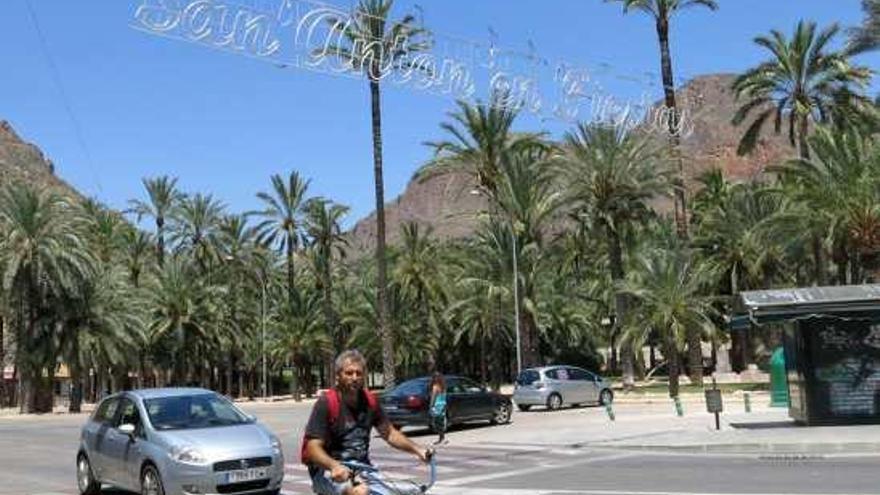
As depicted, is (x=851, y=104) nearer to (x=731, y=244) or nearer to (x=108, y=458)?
(x=731, y=244)

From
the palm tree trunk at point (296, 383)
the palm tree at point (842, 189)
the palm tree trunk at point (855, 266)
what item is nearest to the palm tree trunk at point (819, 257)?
the palm tree at point (842, 189)

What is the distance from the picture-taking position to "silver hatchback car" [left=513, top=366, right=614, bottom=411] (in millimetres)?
38000

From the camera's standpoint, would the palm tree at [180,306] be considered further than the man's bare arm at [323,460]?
Yes

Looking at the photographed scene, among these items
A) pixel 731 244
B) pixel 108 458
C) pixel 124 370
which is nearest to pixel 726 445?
pixel 108 458

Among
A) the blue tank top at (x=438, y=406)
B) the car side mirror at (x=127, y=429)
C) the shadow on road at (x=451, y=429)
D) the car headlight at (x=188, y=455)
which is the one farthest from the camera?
the shadow on road at (x=451, y=429)

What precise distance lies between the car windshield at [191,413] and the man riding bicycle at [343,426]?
713cm

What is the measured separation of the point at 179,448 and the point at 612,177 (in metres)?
37.4

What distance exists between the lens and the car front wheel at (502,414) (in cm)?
3042

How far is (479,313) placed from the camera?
6419cm

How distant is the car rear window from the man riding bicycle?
103 ft

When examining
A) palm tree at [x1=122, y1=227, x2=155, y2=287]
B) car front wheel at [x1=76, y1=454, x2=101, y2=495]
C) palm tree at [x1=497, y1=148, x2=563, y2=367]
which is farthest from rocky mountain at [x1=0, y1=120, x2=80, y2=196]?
car front wheel at [x1=76, y1=454, x2=101, y2=495]

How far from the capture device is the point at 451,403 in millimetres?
28719

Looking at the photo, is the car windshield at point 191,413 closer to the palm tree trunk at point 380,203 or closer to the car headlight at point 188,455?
the car headlight at point 188,455

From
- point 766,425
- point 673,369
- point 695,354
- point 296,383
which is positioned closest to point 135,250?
point 296,383
